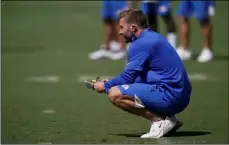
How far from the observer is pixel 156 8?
50.4 ft

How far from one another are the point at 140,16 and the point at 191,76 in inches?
214

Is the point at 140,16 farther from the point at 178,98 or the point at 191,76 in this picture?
the point at 191,76

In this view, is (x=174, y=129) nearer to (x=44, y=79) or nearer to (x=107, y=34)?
(x=44, y=79)

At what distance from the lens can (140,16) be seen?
830 cm

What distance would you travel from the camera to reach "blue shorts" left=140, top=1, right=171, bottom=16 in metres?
15.3

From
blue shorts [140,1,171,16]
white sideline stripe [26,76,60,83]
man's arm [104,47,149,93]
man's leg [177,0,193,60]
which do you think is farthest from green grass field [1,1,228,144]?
blue shorts [140,1,171,16]

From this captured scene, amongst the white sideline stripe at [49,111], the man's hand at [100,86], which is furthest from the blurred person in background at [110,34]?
the man's hand at [100,86]

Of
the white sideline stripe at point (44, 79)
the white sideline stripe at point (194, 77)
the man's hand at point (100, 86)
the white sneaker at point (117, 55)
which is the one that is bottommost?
the white sneaker at point (117, 55)

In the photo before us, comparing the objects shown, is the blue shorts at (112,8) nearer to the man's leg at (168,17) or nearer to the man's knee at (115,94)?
the man's leg at (168,17)

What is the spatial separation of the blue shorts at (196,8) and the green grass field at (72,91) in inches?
34.0

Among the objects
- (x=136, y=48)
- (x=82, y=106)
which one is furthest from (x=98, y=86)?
(x=82, y=106)

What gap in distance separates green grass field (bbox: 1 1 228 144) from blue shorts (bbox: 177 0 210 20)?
86 cm

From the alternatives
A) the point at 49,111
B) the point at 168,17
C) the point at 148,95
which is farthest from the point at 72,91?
the point at 168,17

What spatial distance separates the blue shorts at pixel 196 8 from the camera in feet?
50.6
